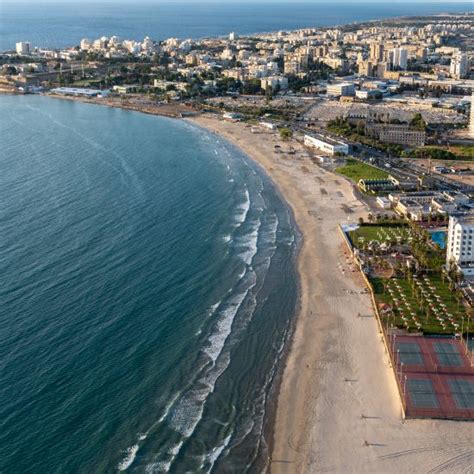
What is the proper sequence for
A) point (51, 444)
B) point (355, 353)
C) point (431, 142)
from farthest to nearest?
1. point (431, 142)
2. point (355, 353)
3. point (51, 444)

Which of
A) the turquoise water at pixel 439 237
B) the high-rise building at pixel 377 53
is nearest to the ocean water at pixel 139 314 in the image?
the turquoise water at pixel 439 237

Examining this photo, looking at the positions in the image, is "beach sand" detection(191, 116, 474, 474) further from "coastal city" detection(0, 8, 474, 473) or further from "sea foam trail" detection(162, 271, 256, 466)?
"sea foam trail" detection(162, 271, 256, 466)

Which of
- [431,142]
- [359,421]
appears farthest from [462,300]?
[431,142]


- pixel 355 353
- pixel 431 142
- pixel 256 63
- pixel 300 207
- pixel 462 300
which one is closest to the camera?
pixel 355 353

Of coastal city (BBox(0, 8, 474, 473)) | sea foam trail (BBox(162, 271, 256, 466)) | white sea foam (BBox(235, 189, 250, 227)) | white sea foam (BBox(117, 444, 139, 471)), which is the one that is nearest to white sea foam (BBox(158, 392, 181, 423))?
sea foam trail (BBox(162, 271, 256, 466))

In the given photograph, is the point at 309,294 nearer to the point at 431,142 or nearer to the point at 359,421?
the point at 359,421

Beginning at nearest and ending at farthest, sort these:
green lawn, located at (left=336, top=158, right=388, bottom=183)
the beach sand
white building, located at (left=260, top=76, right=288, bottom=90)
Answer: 1. the beach sand
2. green lawn, located at (left=336, top=158, right=388, bottom=183)
3. white building, located at (left=260, top=76, right=288, bottom=90)
